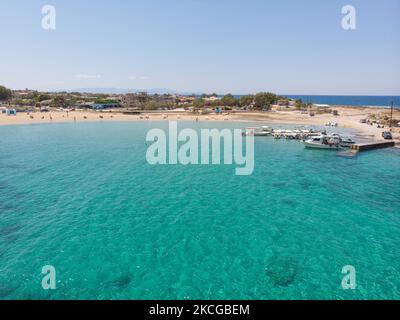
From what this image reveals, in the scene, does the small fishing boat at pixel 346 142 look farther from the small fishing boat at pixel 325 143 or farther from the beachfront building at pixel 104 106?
the beachfront building at pixel 104 106

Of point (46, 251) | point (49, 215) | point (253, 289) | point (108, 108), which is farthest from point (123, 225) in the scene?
point (108, 108)

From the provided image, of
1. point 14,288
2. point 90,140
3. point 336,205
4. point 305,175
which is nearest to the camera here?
point 14,288

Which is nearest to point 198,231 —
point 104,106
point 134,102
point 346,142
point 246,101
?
point 346,142

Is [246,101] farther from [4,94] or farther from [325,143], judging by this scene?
[4,94]

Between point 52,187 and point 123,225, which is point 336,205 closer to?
point 123,225

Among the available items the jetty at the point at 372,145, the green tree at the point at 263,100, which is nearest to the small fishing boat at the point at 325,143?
the jetty at the point at 372,145

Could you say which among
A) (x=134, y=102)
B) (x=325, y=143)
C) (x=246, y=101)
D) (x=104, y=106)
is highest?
(x=134, y=102)
